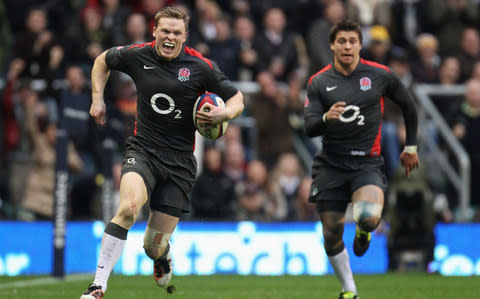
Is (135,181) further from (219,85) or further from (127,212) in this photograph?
(219,85)

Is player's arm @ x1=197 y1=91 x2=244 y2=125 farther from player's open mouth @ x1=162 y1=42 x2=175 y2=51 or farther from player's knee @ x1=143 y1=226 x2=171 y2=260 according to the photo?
player's knee @ x1=143 y1=226 x2=171 y2=260

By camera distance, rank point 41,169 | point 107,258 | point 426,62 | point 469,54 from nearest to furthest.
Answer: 1. point 107,258
2. point 41,169
3. point 426,62
4. point 469,54

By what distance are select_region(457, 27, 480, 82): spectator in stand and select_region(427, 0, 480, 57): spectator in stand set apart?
52 cm

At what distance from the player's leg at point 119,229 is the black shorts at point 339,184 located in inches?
83.7

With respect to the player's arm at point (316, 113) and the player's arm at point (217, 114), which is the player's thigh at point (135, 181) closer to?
the player's arm at point (217, 114)

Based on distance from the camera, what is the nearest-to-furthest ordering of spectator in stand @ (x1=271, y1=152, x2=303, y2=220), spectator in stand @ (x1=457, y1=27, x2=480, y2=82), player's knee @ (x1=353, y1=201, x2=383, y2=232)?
1. player's knee @ (x1=353, y1=201, x2=383, y2=232)
2. spectator in stand @ (x1=271, y1=152, x2=303, y2=220)
3. spectator in stand @ (x1=457, y1=27, x2=480, y2=82)

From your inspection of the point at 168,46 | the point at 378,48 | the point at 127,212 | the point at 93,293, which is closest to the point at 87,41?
the point at 378,48

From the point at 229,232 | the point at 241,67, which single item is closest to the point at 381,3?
the point at 241,67

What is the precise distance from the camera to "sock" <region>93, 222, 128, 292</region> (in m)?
8.12

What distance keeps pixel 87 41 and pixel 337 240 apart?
801 cm

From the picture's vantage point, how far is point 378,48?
51.6 ft

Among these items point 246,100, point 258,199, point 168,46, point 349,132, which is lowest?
point 258,199

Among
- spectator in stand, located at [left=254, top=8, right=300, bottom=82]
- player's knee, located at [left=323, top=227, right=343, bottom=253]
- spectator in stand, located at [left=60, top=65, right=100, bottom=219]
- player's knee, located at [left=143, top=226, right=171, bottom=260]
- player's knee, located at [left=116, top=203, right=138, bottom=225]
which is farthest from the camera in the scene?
spectator in stand, located at [left=254, top=8, right=300, bottom=82]

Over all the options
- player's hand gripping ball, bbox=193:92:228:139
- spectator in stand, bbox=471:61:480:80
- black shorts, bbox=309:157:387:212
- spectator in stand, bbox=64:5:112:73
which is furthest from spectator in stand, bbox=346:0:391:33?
A: player's hand gripping ball, bbox=193:92:228:139
